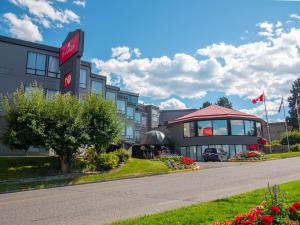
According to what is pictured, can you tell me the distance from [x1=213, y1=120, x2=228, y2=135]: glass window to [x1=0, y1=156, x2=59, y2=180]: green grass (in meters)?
26.6

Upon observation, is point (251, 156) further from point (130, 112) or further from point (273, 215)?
point (273, 215)

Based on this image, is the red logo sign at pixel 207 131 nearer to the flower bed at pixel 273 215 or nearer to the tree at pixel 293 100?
the flower bed at pixel 273 215

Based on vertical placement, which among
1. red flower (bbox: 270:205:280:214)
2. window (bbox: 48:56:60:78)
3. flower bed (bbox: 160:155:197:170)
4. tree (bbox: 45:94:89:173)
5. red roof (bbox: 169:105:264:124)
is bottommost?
red flower (bbox: 270:205:280:214)

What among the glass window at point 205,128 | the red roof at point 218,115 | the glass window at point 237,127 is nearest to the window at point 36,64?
the red roof at point 218,115

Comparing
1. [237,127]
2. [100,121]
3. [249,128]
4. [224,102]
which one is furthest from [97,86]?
[224,102]

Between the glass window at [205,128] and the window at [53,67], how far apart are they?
904 inches

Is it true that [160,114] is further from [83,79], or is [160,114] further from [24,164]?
[24,164]

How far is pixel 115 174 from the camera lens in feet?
70.6

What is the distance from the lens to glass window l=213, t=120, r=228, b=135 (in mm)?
44500

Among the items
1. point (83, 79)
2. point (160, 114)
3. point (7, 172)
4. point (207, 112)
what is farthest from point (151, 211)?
point (160, 114)

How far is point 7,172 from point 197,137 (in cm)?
3030

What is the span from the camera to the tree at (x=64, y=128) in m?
21.0

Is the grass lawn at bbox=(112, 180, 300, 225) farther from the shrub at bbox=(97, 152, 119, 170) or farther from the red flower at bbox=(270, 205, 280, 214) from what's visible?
the shrub at bbox=(97, 152, 119, 170)

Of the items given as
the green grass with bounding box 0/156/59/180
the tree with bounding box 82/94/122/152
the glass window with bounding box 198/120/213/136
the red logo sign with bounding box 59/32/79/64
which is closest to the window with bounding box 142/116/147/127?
the glass window with bounding box 198/120/213/136
